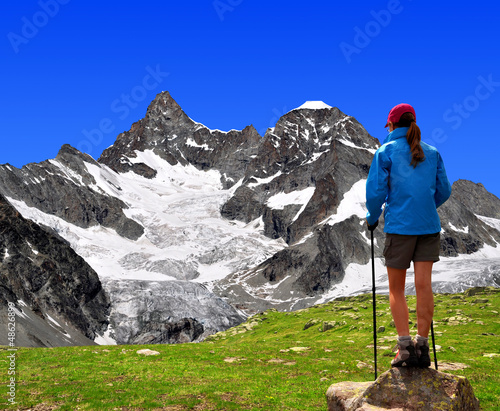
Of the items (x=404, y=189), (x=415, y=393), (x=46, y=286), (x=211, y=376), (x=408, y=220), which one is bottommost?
(x=46, y=286)

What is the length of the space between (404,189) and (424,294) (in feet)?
8.18

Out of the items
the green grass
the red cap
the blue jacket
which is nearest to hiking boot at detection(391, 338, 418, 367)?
the blue jacket

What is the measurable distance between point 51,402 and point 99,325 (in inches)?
6489

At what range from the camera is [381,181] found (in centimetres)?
1052

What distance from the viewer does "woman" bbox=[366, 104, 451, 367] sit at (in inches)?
407

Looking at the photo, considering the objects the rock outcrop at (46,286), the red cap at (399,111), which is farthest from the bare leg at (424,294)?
the rock outcrop at (46,286)

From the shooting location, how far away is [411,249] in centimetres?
1037

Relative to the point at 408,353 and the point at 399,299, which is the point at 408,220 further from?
the point at 408,353

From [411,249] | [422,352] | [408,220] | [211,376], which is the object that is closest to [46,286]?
[211,376]

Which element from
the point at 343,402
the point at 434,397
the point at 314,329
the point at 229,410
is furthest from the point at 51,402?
the point at 314,329

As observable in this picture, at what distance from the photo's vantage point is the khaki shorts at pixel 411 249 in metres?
10.3

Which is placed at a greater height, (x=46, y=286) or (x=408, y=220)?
(x=408, y=220)

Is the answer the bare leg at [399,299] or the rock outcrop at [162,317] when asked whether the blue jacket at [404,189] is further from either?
the rock outcrop at [162,317]

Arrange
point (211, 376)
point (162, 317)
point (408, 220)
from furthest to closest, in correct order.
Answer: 1. point (162, 317)
2. point (211, 376)
3. point (408, 220)
